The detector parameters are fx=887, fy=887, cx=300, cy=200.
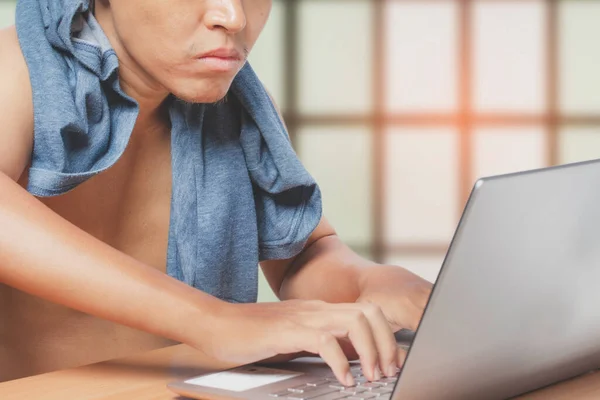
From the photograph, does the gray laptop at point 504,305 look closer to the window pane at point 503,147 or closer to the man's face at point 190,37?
the man's face at point 190,37

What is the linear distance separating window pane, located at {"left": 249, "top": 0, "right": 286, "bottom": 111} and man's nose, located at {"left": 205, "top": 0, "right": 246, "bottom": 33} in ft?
7.75

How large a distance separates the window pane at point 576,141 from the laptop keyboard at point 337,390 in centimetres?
280

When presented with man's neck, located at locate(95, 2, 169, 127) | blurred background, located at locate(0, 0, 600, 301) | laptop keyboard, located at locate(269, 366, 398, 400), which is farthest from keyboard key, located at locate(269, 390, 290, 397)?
blurred background, located at locate(0, 0, 600, 301)

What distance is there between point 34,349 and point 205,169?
1.05 ft

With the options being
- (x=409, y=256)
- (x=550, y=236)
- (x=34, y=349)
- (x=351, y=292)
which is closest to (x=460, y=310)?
(x=550, y=236)

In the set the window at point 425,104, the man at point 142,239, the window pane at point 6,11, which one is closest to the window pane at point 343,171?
the window at point 425,104

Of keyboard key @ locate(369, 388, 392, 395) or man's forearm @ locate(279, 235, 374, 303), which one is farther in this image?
man's forearm @ locate(279, 235, 374, 303)

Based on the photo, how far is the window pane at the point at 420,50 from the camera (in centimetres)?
331

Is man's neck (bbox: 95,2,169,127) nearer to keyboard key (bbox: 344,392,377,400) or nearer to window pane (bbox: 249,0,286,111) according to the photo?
keyboard key (bbox: 344,392,377,400)

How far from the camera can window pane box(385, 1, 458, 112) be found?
331 centimetres

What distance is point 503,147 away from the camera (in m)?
3.36

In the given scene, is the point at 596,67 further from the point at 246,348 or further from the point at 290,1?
the point at 246,348

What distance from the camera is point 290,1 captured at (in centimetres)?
330

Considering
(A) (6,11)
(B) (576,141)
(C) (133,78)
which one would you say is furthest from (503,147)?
(C) (133,78)
